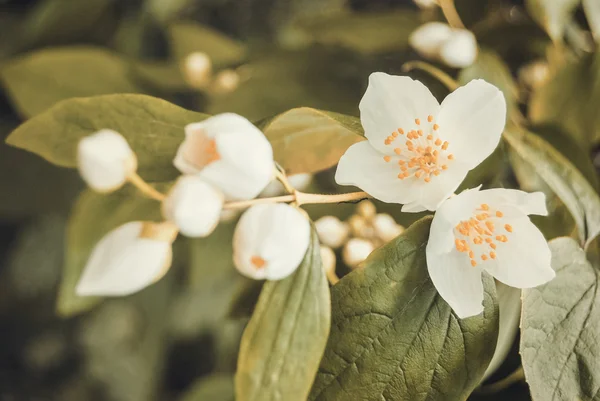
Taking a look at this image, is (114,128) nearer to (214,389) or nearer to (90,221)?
(90,221)

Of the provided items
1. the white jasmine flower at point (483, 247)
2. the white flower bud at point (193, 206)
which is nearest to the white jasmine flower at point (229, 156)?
the white flower bud at point (193, 206)

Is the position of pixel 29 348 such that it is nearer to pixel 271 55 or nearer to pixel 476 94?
pixel 271 55

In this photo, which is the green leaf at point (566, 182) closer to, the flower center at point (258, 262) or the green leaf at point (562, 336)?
the green leaf at point (562, 336)

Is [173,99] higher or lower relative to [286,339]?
lower

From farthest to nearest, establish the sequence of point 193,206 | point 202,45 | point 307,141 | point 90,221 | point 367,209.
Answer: point 202,45
point 90,221
point 367,209
point 307,141
point 193,206

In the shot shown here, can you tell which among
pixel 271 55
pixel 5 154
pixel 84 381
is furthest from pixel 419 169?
pixel 84 381

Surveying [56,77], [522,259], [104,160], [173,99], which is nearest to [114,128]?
[104,160]

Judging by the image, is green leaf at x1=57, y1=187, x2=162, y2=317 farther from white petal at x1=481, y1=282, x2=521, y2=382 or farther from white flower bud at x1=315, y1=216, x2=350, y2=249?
white petal at x1=481, y1=282, x2=521, y2=382
